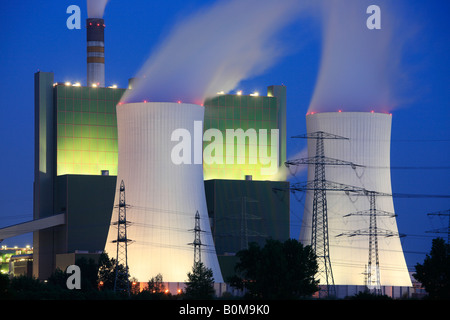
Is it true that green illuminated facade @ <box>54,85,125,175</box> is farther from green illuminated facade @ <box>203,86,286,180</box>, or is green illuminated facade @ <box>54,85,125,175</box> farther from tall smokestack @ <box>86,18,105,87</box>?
green illuminated facade @ <box>203,86,286,180</box>

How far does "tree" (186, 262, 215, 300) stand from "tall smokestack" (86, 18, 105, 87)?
44.7 ft

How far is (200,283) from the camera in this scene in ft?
129

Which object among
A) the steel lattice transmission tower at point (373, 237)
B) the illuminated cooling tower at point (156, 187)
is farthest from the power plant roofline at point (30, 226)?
the steel lattice transmission tower at point (373, 237)

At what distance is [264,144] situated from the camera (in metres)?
53.9

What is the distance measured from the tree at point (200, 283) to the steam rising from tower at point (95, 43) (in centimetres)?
1368

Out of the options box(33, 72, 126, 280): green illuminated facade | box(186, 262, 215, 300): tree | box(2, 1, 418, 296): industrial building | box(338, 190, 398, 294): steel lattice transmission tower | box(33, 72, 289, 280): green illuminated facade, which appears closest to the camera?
box(186, 262, 215, 300): tree

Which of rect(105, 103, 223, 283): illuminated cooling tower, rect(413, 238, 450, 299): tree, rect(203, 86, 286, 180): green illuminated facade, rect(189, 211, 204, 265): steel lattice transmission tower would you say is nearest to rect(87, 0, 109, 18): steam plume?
rect(203, 86, 286, 180): green illuminated facade

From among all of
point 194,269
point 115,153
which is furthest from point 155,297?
point 115,153

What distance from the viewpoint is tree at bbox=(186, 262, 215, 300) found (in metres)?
38.4

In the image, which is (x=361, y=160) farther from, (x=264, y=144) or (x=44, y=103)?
(x=44, y=103)

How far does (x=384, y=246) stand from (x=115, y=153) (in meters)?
12.8

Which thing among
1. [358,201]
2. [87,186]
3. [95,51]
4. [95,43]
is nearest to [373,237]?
[358,201]

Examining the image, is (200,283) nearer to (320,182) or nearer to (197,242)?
(197,242)

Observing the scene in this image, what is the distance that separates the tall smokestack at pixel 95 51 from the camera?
5244 centimetres
